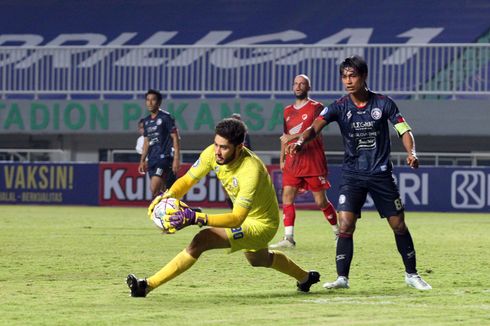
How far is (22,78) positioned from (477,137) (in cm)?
1242

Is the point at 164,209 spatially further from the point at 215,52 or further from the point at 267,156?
the point at 215,52

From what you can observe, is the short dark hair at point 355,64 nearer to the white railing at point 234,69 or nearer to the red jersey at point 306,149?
the red jersey at point 306,149

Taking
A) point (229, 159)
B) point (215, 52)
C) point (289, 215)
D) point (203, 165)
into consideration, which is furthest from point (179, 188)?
point (215, 52)

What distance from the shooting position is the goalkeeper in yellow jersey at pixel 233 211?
30.3ft

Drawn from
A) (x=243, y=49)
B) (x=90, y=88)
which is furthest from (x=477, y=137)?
(x=90, y=88)

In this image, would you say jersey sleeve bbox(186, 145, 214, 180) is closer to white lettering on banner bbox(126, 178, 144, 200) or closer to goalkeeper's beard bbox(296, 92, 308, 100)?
goalkeeper's beard bbox(296, 92, 308, 100)

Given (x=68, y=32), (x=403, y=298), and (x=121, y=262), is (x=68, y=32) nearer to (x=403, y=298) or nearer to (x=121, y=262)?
(x=121, y=262)

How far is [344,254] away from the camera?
34.9 ft

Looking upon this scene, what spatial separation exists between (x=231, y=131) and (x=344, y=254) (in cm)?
202

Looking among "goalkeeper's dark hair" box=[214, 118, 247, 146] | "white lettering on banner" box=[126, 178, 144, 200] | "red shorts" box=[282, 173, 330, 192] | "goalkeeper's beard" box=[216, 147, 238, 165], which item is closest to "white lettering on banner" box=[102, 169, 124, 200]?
"white lettering on banner" box=[126, 178, 144, 200]

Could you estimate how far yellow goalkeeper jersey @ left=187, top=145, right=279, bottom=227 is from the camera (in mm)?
9344

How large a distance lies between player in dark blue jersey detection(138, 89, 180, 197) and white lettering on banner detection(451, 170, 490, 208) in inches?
381

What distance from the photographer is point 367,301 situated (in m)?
9.50

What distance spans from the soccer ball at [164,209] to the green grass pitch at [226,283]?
628 millimetres
